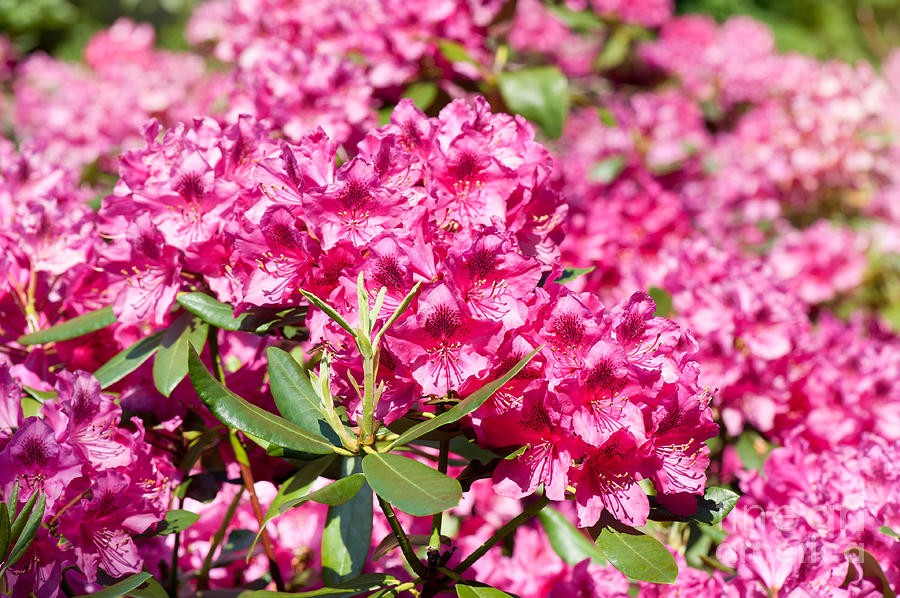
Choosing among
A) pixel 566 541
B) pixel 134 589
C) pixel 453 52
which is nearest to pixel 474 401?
pixel 134 589

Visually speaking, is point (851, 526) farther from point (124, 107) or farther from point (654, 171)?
point (124, 107)

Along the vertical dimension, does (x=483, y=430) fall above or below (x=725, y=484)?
above

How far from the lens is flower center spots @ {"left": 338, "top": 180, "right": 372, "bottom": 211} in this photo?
0.88 metres


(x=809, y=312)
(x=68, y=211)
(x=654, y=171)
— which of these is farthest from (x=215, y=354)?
(x=809, y=312)

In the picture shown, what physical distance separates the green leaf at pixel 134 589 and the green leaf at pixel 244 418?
0.59ft

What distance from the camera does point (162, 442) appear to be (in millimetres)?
1121

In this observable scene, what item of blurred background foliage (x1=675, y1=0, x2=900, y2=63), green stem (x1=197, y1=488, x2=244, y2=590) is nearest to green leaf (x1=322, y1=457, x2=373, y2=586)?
green stem (x1=197, y1=488, x2=244, y2=590)

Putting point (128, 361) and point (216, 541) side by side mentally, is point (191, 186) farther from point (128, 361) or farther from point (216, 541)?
point (216, 541)

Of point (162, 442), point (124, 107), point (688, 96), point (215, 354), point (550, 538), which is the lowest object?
point (688, 96)

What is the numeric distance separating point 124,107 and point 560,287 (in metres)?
2.86

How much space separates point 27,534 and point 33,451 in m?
0.10

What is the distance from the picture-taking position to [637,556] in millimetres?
865

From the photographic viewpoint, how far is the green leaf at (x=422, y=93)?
170cm

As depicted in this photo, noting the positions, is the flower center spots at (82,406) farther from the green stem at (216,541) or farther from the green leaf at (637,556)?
the green leaf at (637,556)
